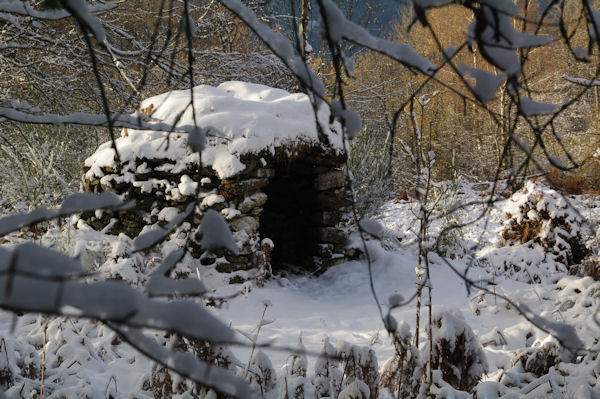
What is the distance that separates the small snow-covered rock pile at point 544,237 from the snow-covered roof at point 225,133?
8.55 feet

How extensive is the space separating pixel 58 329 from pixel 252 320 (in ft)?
5.10

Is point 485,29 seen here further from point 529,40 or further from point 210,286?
point 210,286

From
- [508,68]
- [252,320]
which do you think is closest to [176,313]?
[508,68]

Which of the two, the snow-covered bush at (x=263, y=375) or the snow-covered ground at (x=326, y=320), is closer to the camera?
the snow-covered bush at (x=263, y=375)

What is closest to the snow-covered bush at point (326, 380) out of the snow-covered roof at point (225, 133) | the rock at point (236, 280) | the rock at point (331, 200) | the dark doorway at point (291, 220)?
the rock at point (236, 280)

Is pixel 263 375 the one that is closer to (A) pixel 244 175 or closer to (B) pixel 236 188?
(B) pixel 236 188

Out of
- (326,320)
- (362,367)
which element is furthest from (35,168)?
(362,367)

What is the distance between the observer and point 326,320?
13.3 ft

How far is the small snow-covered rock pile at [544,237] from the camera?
5.34m

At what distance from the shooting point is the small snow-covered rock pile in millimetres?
5336

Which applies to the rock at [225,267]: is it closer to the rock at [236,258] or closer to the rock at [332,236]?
the rock at [236,258]

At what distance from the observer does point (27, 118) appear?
56.1 inches

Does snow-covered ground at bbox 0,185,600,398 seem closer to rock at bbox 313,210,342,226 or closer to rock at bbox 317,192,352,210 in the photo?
rock at bbox 313,210,342,226

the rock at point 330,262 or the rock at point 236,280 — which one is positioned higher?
the rock at point 330,262
